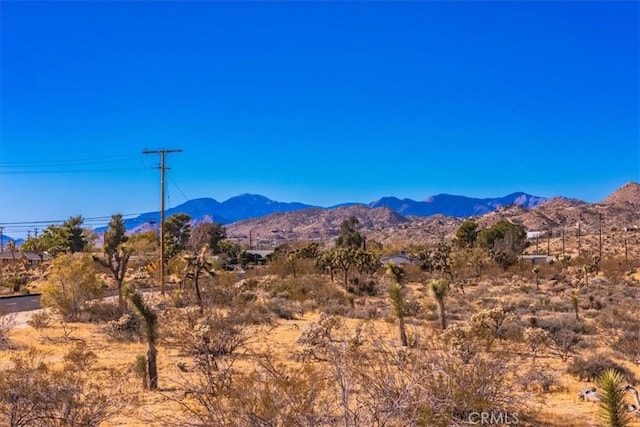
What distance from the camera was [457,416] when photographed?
28.4ft

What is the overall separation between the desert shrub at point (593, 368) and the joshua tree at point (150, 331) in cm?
1023

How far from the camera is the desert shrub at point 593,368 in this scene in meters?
13.8

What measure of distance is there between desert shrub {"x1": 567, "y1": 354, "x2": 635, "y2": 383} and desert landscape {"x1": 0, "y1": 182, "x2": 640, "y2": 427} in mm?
38

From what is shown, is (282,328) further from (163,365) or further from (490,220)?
(490,220)

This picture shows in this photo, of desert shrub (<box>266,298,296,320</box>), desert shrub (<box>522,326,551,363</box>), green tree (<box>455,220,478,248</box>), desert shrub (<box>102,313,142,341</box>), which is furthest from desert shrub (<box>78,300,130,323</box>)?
green tree (<box>455,220,478,248</box>)

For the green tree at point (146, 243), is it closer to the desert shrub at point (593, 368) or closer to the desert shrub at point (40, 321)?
the desert shrub at point (40, 321)

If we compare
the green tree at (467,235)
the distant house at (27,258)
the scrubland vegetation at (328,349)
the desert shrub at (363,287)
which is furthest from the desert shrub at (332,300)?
the distant house at (27,258)

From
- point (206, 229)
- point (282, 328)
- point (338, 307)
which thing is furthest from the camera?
point (206, 229)

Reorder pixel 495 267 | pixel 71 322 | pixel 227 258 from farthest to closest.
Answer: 1. pixel 227 258
2. pixel 495 267
3. pixel 71 322

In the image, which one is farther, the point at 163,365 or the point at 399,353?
the point at 163,365

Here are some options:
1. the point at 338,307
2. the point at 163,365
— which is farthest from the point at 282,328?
the point at 163,365

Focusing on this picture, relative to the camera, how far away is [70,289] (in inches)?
1042

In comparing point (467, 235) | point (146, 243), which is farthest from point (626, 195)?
point (146, 243)

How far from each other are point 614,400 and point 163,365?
1201 cm
